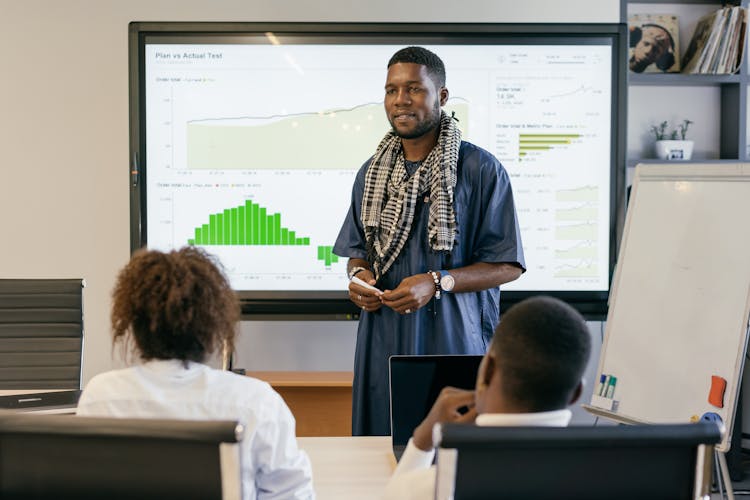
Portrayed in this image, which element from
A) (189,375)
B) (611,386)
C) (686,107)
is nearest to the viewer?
(189,375)

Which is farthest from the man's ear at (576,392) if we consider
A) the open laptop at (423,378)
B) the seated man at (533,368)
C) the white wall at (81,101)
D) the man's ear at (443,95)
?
the white wall at (81,101)

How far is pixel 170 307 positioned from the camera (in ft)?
4.43

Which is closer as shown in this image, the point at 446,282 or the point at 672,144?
the point at 446,282

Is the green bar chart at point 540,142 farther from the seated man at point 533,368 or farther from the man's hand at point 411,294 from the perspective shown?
the seated man at point 533,368

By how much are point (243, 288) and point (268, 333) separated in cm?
36

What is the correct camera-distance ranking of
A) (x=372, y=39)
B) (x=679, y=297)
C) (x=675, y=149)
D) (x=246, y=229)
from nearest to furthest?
(x=679, y=297) < (x=372, y=39) < (x=246, y=229) < (x=675, y=149)

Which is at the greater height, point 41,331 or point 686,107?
point 686,107

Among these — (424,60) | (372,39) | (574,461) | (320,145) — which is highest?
(372,39)

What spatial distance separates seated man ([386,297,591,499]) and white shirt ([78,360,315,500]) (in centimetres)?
24

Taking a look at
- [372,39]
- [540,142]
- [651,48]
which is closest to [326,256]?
[372,39]

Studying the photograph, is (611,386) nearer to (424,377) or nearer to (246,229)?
(424,377)

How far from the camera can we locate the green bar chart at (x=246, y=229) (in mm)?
3555

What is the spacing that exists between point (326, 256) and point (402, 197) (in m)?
1.17

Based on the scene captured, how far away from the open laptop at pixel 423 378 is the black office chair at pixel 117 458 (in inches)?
32.0
